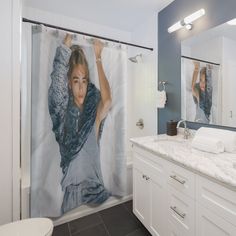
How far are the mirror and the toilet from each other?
1.54 meters

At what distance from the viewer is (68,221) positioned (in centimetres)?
172

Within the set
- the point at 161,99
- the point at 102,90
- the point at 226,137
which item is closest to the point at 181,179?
the point at 226,137

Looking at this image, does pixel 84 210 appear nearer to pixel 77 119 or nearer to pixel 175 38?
pixel 77 119

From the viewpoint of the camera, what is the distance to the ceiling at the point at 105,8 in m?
1.87

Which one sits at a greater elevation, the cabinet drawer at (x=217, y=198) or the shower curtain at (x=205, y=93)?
the shower curtain at (x=205, y=93)

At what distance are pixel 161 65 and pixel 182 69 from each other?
33 cm

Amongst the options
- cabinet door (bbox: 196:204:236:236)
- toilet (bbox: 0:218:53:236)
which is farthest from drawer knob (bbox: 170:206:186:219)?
toilet (bbox: 0:218:53:236)

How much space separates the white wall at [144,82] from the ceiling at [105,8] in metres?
0.17

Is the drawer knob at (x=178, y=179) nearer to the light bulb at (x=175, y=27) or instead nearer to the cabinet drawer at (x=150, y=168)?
the cabinet drawer at (x=150, y=168)

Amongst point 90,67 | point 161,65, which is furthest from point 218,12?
point 90,67

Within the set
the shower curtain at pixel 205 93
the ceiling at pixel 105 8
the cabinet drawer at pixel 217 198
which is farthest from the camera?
the ceiling at pixel 105 8

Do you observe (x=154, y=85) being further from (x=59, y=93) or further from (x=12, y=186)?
(x=12, y=186)

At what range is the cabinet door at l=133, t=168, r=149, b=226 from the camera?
1.47 metres

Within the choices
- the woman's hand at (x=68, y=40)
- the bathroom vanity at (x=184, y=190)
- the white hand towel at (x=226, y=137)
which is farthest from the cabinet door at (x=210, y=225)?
the woman's hand at (x=68, y=40)
